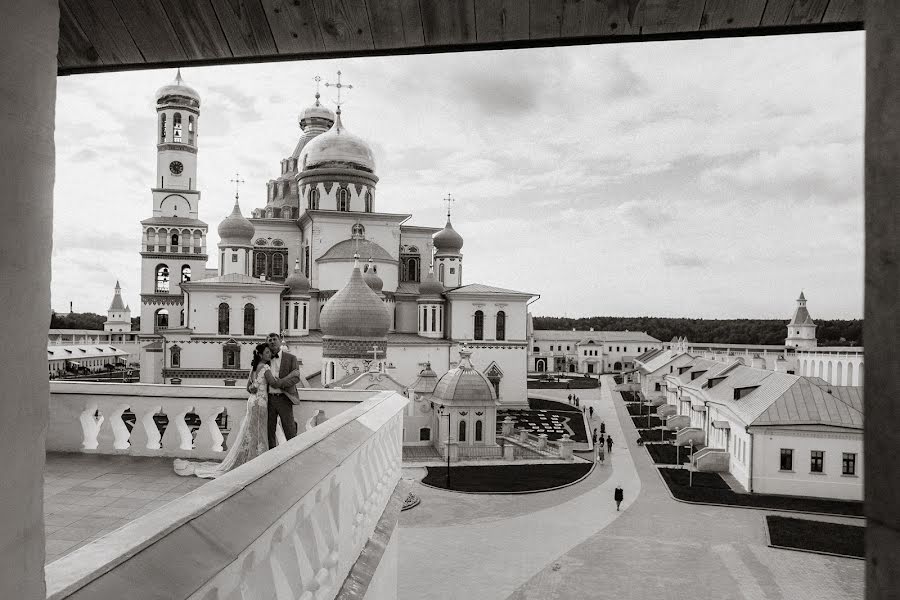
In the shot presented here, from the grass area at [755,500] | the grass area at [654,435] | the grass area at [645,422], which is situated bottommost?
the grass area at [645,422]

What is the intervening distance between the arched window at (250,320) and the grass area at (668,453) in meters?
21.4

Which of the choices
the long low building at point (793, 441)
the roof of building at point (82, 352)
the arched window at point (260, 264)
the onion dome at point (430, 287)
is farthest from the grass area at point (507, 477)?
the roof of building at point (82, 352)

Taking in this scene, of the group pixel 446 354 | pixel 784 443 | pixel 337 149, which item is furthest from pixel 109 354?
pixel 784 443

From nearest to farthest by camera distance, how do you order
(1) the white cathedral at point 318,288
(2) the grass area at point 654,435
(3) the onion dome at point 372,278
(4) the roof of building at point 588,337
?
(2) the grass area at point 654,435, (1) the white cathedral at point 318,288, (3) the onion dome at point 372,278, (4) the roof of building at point 588,337

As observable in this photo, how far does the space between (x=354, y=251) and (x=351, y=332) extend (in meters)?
9.16

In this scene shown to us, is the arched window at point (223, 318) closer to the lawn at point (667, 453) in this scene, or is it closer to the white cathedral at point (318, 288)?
the white cathedral at point (318, 288)

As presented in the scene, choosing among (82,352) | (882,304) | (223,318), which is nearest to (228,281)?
(223,318)

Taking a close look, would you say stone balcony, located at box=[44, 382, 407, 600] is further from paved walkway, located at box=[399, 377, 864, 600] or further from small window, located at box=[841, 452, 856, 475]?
small window, located at box=[841, 452, 856, 475]

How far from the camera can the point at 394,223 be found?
39.5m

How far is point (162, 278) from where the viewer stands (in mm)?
42562

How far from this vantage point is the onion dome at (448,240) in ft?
136

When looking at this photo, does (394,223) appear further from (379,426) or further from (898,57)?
(898,57)

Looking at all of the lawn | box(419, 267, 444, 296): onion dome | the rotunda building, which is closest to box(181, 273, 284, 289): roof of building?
the rotunda building

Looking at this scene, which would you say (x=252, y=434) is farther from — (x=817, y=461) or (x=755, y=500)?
(x=817, y=461)
